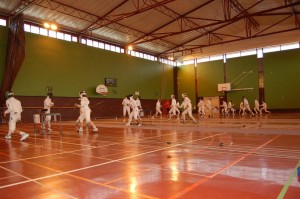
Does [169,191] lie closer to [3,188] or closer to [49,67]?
[3,188]

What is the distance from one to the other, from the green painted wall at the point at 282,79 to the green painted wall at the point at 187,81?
389 inches

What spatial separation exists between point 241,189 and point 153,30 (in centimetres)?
2496

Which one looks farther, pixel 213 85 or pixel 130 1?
pixel 213 85

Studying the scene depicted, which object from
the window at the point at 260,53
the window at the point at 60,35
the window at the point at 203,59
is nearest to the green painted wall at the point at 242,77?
the window at the point at 260,53

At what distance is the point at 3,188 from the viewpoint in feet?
12.7

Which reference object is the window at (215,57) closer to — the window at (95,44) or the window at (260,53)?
the window at (260,53)

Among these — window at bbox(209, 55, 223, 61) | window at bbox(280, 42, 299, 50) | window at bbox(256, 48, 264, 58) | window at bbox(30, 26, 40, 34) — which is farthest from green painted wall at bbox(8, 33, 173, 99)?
window at bbox(280, 42, 299, 50)

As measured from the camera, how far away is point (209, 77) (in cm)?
3525

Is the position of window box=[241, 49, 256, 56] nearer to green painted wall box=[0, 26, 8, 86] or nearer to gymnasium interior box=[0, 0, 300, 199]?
gymnasium interior box=[0, 0, 300, 199]

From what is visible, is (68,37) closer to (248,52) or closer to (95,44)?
(95,44)

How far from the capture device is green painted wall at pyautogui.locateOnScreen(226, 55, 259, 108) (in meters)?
31.6

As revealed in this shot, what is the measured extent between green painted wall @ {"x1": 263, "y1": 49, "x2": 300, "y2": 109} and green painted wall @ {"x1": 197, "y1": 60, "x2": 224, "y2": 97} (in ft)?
19.4

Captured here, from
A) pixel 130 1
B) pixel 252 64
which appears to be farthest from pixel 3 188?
pixel 252 64

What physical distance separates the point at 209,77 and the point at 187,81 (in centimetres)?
346
